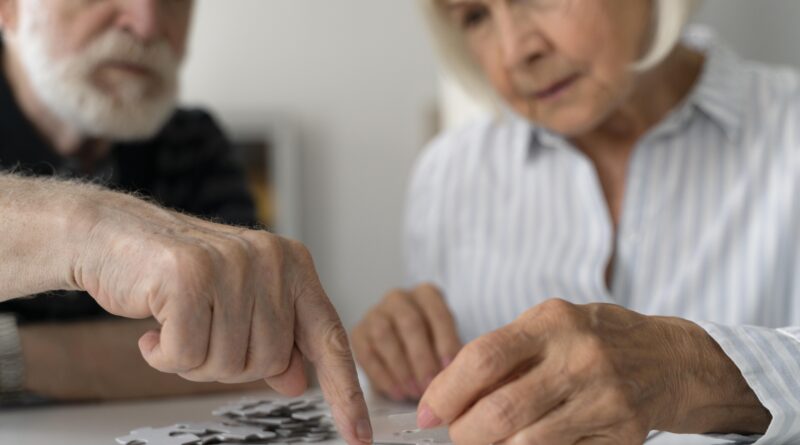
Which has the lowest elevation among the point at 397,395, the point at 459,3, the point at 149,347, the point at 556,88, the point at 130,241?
the point at 397,395

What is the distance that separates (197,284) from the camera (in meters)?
0.82

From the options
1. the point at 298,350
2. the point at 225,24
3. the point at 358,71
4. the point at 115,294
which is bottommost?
the point at 298,350

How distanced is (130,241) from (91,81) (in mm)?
→ 1133

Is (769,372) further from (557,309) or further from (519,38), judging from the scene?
(519,38)

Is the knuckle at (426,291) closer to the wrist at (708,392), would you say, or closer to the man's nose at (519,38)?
the man's nose at (519,38)

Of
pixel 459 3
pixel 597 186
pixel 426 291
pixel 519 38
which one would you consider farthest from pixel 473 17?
pixel 426 291

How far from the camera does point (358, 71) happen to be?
13.6 ft

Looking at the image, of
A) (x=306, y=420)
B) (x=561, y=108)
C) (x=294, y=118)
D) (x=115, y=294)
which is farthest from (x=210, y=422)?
(x=294, y=118)

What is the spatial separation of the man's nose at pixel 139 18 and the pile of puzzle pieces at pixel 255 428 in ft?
3.25

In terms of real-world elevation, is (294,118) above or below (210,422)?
above

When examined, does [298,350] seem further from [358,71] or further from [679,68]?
[358,71]

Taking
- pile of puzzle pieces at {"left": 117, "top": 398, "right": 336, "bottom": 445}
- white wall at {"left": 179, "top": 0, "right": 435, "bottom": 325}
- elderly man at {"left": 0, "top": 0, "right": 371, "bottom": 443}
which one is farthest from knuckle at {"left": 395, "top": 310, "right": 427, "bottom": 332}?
white wall at {"left": 179, "top": 0, "right": 435, "bottom": 325}

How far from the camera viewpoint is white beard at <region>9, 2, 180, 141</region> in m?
1.83

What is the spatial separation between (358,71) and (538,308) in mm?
3443
